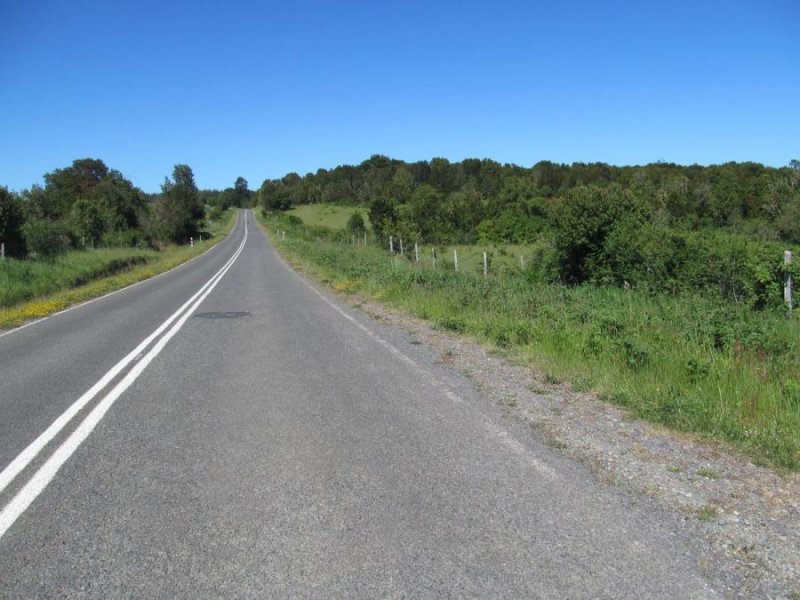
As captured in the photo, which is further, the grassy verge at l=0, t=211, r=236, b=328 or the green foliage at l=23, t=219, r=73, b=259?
the green foliage at l=23, t=219, r=73, b=259

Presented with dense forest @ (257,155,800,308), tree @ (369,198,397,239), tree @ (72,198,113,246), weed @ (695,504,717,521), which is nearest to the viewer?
weed @ (695,504,717,521)

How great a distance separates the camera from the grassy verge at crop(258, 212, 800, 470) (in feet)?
17.4

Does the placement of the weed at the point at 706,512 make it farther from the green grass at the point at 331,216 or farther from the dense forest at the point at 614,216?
the green grass at the point at 331,216

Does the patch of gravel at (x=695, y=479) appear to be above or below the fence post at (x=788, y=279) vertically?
below

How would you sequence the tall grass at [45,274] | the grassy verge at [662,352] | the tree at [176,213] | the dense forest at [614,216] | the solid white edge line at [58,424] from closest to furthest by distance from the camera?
the solid white edge line at [58,424] < the grassy verge at [662,352] < the dense forest at [614,216] < the tall grass at [45,274] < the tree at [176,213]

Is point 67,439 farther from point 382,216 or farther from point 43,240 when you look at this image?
point 382,216

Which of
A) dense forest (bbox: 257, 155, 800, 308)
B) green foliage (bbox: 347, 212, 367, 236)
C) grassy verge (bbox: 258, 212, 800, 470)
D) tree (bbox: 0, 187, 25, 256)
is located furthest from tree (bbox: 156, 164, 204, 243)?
grassy verge (bbox: 258, 212, 800, 470)

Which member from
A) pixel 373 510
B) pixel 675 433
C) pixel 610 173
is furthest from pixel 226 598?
pixel 610 173

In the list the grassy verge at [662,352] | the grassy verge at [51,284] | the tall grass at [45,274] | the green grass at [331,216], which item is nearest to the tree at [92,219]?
the grassy verge at [51,284]

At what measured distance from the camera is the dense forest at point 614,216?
14.6 meters

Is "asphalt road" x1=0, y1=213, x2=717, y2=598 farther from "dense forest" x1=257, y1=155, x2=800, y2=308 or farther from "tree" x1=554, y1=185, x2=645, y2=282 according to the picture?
"tree" x1=554, y1=185, x2=645, y2=282

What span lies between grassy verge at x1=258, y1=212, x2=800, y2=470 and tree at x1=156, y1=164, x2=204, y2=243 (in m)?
67.4

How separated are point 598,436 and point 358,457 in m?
2.07

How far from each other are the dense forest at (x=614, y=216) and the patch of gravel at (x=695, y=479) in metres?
8.45
